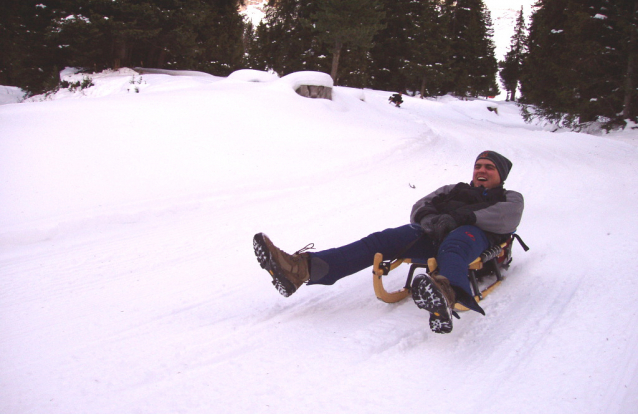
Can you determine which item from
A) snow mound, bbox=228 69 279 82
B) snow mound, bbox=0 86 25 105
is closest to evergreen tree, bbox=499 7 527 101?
snow mound, bbox=228 69 279 82

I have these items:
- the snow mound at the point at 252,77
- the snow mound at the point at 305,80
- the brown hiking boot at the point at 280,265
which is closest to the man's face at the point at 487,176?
the brown hiking boot at the point at 280,265

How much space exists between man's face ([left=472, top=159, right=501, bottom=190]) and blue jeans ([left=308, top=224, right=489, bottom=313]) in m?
0.71

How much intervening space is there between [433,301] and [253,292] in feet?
4.53

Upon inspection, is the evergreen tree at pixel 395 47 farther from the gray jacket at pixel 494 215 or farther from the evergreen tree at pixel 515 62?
the gray jacket at pixel 494 215

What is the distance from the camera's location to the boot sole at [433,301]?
1.93m

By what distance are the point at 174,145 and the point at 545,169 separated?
20.8 ft

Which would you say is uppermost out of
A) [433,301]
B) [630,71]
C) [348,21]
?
[348,21]

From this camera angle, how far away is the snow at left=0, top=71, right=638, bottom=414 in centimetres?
178

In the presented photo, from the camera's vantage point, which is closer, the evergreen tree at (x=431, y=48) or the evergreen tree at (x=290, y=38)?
the evergreen tree at (x=290, y=38)

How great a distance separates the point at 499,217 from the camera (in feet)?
8.61

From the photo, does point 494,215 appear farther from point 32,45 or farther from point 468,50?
point 468,50

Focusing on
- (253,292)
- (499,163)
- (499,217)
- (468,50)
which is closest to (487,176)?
(499,163)

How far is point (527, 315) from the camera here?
7.97ft

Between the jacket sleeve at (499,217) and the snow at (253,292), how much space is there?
471 millimetres
